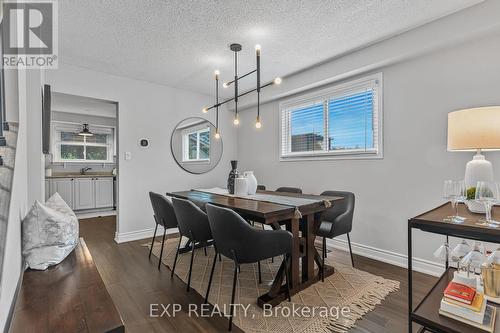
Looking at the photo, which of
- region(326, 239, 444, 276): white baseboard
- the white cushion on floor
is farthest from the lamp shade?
the white cushion on floor

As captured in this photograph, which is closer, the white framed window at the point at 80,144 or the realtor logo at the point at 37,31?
the realtor logo at the point at 37,31

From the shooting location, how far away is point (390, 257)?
2.72 m

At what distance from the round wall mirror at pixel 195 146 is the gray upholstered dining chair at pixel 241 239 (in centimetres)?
259

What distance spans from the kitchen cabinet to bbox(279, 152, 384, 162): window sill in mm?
4357

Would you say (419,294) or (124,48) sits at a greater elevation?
(124,48)

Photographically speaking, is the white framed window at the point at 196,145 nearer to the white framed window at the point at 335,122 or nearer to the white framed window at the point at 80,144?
the white framed window at the point at 335,122

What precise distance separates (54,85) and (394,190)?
14.0 ft

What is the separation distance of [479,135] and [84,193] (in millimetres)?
6545

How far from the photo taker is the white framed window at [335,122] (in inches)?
114


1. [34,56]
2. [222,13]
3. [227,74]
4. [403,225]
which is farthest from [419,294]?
[34,56]

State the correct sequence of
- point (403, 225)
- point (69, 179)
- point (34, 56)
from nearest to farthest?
point (34, 56), point (403, 225), point (69, 179)

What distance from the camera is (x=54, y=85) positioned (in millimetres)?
3092

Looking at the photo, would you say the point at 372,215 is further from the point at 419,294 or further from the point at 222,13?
the point at 222,13

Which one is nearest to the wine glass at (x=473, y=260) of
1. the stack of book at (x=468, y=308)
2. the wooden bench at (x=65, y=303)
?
the stack of book at (x=468, y=308)
